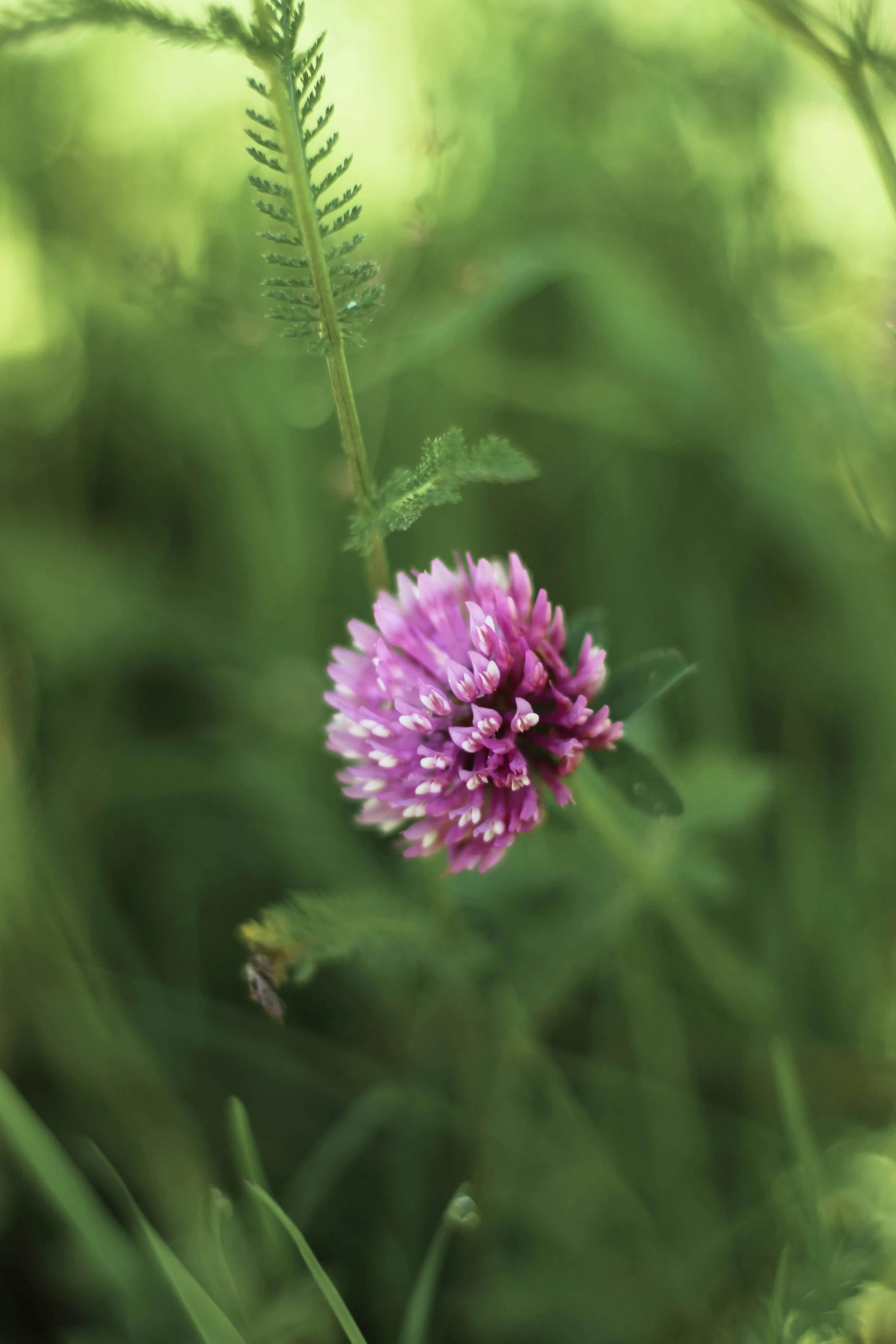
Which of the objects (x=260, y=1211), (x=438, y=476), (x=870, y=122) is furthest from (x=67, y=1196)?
(x=870, y=122)

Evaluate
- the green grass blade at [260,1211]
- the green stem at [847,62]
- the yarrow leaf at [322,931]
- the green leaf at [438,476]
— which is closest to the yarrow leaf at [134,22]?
the green leaf at [438,476]

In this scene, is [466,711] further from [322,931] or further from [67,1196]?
[67,1196]

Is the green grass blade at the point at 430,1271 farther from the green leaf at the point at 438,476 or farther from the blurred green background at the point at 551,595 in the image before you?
the green leaf at the point at 438,476

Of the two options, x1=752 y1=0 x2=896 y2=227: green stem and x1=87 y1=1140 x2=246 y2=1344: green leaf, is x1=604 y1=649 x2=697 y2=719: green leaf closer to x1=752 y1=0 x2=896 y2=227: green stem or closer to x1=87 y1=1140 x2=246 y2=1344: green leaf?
x1=752 y1=0 x2=896 y2=227: green stem

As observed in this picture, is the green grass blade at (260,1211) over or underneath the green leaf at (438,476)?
underneath

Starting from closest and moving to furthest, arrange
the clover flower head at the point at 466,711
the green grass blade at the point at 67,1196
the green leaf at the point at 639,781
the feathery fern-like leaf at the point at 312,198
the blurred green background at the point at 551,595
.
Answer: the feathery fern-like leaf at the point at 312,198 < the clover flower head at the point at 466,711 < the green leaf at the point at 639,781 < the green grass blade at the point at 67,1196 < the blurred green background at the point at 551,595

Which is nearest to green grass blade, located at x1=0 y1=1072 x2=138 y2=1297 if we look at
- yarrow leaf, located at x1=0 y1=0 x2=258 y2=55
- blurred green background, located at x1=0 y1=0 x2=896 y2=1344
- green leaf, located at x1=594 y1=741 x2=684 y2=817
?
blurred green background, located at x1=0 y1=0 x2=896 y2=1344

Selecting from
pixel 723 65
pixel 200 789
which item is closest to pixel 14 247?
pixel 200 789
